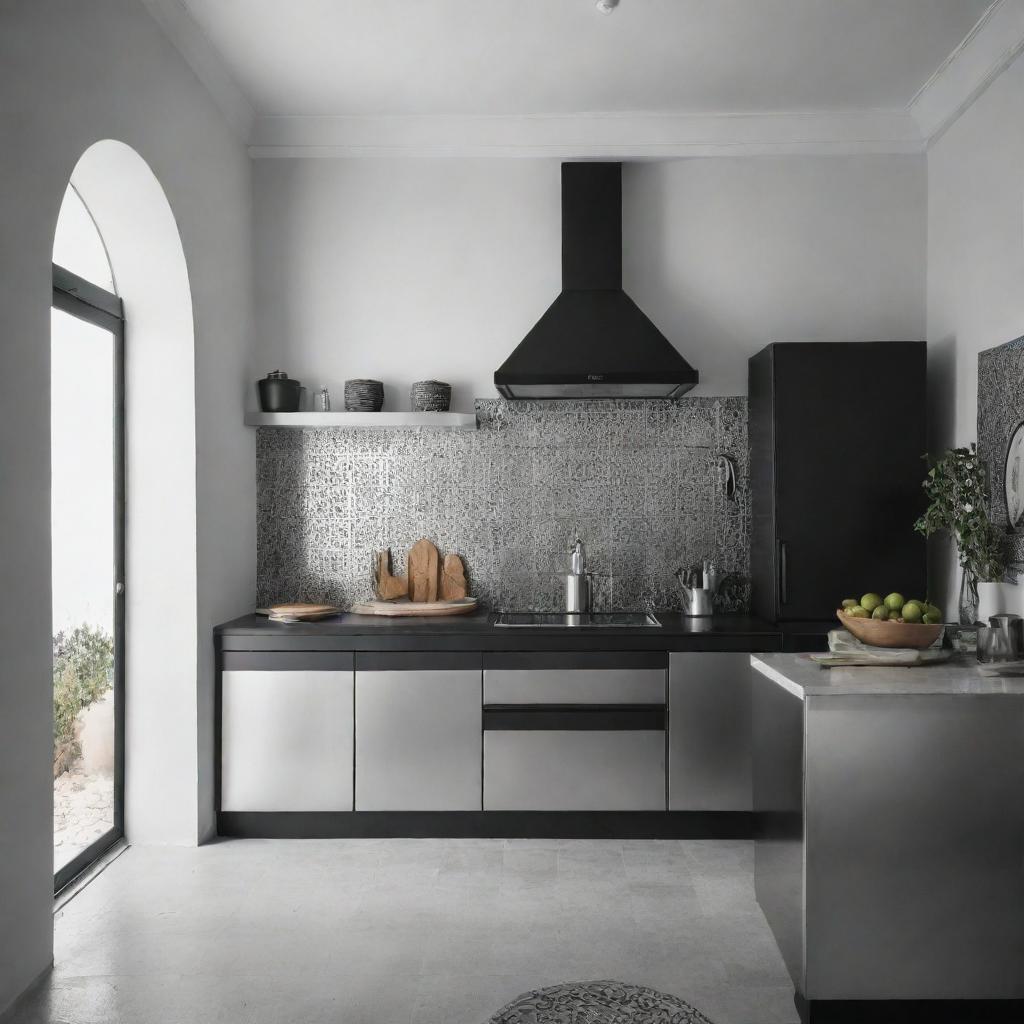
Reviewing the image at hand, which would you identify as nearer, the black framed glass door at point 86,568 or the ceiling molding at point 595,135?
the black framed glass door at point 86,568

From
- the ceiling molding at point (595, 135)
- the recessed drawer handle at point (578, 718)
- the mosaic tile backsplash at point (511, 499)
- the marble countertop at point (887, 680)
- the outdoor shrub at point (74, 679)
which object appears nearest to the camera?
the marble countertop at point (887, 680)

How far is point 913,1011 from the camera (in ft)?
7.20

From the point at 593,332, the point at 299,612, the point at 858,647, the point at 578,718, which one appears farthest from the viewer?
the point at 593,332

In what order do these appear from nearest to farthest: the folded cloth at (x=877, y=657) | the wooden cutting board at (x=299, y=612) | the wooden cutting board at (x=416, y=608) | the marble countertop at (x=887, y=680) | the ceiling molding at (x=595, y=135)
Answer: the marble countertop at (x=887, y=680), the folded cloth at (x=877, y=657), the wooden cutting board at (x=299, y=612), the wooden cutting board at (x=416, y=608), the ceiling molding at (x=595, y=135)

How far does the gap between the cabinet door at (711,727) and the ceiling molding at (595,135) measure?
2288 millimetres

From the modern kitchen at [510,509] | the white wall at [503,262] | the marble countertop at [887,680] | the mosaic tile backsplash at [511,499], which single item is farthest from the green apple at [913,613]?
the white wall at [503,262]

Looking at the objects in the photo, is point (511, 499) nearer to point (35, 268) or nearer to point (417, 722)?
point (417, 722)

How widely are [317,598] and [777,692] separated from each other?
2.33m

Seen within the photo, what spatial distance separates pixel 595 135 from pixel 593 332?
36.7 inches

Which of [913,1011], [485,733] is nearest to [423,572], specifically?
[485,733]

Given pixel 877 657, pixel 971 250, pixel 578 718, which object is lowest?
pixel 578 718

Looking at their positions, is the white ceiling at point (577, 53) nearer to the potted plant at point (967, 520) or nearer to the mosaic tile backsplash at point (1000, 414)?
the mosaic tile backsplash at point (1000, 414)

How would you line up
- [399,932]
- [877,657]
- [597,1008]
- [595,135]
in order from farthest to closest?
[595,135], [399,932], [877,657], [597,1008]

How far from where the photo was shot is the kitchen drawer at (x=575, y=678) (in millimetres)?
3559
